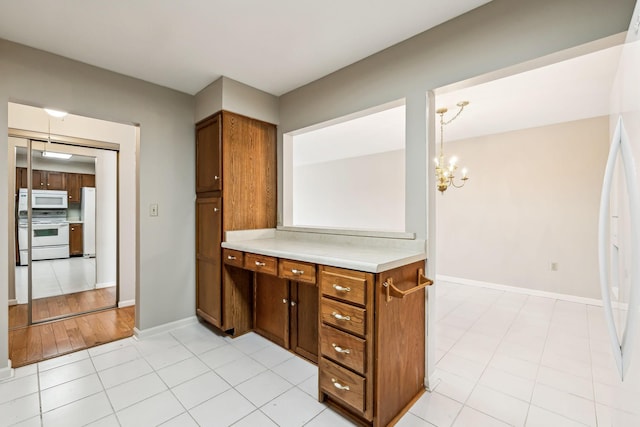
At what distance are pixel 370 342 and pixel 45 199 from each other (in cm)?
401

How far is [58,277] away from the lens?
3564 mm

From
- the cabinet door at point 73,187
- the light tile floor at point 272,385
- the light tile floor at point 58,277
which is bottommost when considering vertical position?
the light tile floor at point 272,385

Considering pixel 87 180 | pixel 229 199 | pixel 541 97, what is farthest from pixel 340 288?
pixel 87 180

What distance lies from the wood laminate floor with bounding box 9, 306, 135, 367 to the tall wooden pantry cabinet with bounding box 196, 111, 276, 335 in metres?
0.80

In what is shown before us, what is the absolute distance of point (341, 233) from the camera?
2.28m

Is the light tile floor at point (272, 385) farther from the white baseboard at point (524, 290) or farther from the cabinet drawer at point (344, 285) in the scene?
the white baseboard at point (524, 290)

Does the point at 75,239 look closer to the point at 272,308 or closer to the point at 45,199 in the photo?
the point at 45,199

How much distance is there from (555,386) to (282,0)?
9.65 feet

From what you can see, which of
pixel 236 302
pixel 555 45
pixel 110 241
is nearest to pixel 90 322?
pixel 110 241

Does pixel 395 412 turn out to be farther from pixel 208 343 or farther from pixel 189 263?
pixel 189 263

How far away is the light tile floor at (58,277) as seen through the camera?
3.33 meters

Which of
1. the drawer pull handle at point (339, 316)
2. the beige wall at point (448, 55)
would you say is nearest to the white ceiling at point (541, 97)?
the beige wall at point (448, 55)

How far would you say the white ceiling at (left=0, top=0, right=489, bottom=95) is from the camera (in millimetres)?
1581

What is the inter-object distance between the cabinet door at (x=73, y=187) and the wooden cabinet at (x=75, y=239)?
0.38m
